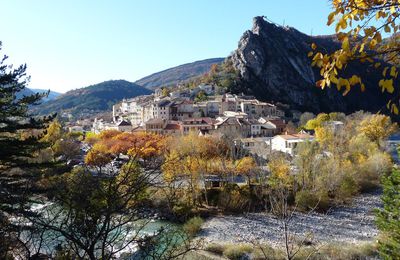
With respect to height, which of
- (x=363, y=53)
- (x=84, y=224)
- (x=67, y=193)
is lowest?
(x=84, y=224)

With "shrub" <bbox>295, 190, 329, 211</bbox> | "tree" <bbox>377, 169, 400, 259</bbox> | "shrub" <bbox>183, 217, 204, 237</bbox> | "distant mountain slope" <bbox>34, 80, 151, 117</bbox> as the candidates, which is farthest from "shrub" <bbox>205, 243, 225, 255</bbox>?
"distant mountain slope" <bbox>34, 80, 151, 117</bbox>

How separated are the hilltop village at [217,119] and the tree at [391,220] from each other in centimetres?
2379

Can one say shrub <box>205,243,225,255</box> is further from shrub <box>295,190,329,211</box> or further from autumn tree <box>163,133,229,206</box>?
shrub <box>295,190,329,211</box>

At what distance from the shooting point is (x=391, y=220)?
1600 centimetres

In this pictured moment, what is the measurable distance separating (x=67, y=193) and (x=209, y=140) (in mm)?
34030

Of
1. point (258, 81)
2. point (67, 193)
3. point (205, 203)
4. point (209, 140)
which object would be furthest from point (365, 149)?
point (258, 81)

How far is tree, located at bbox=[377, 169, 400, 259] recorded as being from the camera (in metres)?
15.0

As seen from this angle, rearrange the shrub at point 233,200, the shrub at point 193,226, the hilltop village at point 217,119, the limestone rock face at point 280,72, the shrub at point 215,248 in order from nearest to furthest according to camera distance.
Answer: the shrub at point 215,248, the shrub at point 193,226, the shrub at point 233,200, the hilltop village at point 217,119, the limestone rock face at point 280,72

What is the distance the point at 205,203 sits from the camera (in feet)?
92.1

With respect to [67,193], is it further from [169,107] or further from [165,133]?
[169,107]

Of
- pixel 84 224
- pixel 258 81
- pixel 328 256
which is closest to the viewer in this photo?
pixel 84 224

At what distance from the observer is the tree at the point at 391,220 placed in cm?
1503

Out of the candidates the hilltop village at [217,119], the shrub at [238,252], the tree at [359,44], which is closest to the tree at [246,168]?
the hilltop village at [217,119]

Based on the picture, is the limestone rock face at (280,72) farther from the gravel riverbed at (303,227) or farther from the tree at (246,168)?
the gravel riverbed at (303,227)
